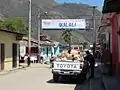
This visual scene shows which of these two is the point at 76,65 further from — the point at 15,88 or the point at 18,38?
the point at 18,38

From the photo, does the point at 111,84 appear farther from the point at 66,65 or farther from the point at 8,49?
the point at 8,49

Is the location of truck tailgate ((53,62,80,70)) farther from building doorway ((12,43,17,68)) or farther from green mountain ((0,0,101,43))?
green mountain ((0,0,101,43))

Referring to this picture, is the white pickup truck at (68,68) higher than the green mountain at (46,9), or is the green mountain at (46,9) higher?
the green mountain at (46,9)

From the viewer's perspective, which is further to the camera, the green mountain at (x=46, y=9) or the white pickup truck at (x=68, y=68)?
the green mountain at (x=46, y=9)

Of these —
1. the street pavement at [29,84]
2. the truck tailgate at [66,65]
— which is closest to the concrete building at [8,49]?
the street pavement at [29,84]

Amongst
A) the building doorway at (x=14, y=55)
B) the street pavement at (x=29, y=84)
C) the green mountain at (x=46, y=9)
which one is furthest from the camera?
the green mountain at (x=46, y=9)

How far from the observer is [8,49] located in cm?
3566

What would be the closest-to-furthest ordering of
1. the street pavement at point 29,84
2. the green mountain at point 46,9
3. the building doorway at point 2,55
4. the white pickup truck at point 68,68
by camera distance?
the street pavement at point 29,84 < the white pickup truck at point 68,68 < the building doorway at point 2,55 < the green mountain at point 46,9

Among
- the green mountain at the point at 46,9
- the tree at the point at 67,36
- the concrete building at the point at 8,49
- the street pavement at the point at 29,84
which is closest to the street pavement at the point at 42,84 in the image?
the street pavement at the point at 29,84

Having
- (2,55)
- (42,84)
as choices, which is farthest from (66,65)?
(2,55)

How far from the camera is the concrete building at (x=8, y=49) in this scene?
33.3 metres

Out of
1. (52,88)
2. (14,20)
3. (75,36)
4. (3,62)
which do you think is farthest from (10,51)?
(75,36)

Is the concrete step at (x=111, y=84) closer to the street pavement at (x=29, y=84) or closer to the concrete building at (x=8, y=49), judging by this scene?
the street pavement at (x=29, y=84)

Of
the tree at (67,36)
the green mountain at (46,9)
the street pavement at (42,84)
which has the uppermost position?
the green mountain at (46,9)
